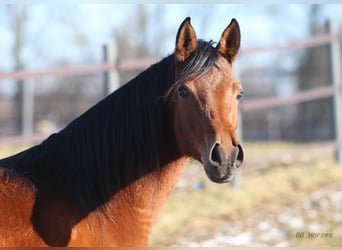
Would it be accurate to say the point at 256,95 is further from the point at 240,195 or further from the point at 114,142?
the point at 114,142

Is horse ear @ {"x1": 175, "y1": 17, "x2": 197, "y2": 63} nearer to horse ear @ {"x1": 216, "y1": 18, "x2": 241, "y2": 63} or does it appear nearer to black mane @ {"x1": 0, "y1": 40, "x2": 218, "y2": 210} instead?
→ black mane @ {"x1": 0, "y1": 40, "x2": 218, "y2": 210}

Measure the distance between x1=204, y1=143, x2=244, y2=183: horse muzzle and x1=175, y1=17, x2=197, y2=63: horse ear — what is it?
0.60 meters

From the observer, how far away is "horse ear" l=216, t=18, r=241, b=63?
8.60ft

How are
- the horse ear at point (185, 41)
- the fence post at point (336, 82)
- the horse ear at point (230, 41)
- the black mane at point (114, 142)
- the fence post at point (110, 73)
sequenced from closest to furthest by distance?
the black mane at point (114, 142) < the horse ear at point (185, 41) < the horse ear at point (230, 41) < the fence post at point (110, 73) < the fence post at point (336, 82)

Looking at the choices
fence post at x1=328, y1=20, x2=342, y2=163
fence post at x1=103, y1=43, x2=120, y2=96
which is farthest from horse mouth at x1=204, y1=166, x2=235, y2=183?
fence post at x1=328, y1=20, x2=342, y2=163

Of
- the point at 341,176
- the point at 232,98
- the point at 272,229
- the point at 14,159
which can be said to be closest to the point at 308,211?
the point at 272,229

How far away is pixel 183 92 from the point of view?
241 centimetres

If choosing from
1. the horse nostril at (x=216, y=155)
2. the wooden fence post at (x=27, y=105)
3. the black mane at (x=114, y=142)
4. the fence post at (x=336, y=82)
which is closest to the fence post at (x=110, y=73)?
the wooden fence post at (x=27, y=105)

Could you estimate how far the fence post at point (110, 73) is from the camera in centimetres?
632

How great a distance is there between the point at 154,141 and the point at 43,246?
2.63 feet

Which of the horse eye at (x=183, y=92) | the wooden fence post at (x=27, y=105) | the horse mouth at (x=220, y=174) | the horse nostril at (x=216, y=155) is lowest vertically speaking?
the horse mouth at (x=220, y=174)

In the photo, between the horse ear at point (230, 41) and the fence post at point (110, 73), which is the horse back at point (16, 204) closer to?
the horse ear at point (230, 41)

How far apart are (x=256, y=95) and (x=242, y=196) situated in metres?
10.2

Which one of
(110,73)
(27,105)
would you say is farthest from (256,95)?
(110,73)
